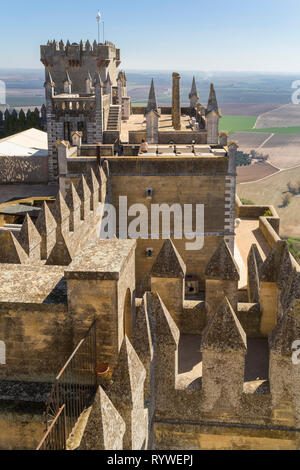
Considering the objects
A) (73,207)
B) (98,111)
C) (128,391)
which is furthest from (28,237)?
(98,111)

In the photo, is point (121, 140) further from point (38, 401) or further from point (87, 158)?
point (38, 401)

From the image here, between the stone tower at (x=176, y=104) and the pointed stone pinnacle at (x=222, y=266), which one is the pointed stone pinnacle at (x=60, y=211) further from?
the stone tower at (x=176, y=104)

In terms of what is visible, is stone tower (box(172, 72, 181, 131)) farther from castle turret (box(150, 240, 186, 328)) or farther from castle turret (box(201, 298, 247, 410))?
castle turret (box(201, 298, 247, 410))

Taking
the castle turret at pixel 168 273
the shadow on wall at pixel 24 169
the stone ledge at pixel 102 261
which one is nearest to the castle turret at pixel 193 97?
the shadow on wall at pixel 24 169

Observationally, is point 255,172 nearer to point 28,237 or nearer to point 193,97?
point 193,97

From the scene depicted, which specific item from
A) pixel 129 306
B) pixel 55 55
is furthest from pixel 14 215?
pixel 55 55
